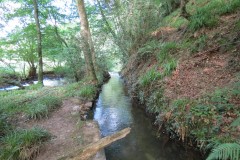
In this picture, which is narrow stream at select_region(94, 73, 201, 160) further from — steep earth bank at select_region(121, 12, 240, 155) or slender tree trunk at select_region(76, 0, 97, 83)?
slender tree trunk at select_region(76, 0, 97, 83)

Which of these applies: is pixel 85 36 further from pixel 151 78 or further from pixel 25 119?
pixel 25 119

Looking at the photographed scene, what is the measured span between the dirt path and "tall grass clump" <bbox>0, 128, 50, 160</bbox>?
0.52ft

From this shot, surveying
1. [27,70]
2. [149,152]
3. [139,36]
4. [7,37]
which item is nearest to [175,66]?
[149,152]

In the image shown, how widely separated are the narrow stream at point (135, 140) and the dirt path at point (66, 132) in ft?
2.03

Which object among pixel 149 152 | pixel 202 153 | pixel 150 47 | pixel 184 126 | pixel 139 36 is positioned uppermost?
pixel 139 36

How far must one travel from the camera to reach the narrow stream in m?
4.11

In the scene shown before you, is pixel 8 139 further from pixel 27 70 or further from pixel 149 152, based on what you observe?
pixel 27 70

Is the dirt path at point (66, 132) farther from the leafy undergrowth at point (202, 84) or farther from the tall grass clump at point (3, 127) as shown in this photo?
the leafy undergrowth at point (202, 84)

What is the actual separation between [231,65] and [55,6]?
14.0 meters

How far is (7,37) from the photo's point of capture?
14930 mm

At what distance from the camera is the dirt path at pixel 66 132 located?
12.8 feet

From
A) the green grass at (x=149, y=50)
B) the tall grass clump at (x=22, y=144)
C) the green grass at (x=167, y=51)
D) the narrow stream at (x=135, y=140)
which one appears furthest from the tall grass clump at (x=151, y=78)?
the tall grass clump at (x=22, y=144)

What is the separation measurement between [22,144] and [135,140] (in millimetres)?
2609

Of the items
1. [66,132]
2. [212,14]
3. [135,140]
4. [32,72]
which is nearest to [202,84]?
[135,140]
